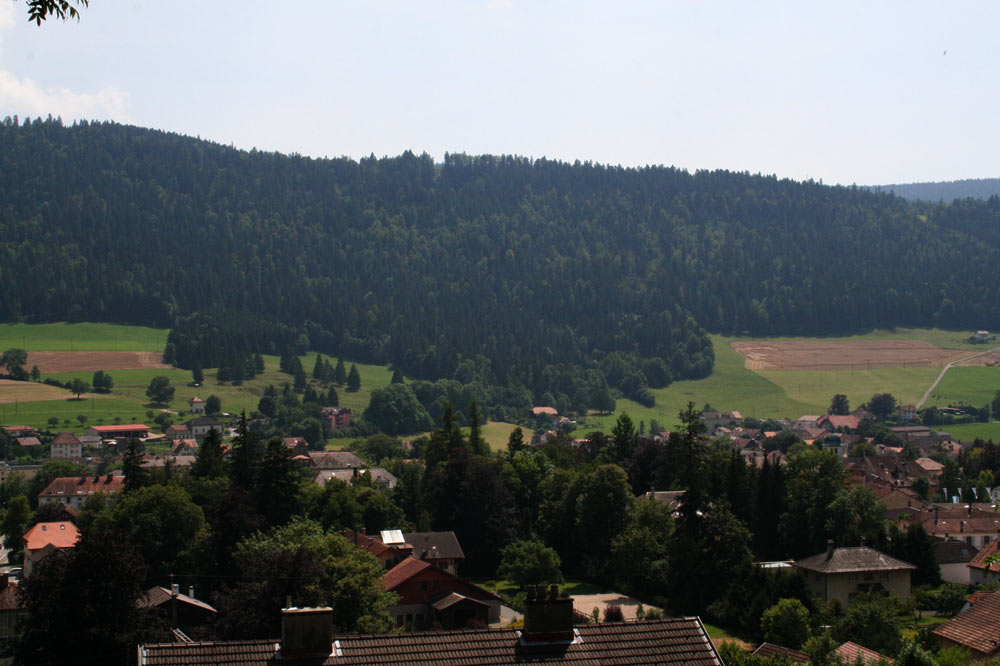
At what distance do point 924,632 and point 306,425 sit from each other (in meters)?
120

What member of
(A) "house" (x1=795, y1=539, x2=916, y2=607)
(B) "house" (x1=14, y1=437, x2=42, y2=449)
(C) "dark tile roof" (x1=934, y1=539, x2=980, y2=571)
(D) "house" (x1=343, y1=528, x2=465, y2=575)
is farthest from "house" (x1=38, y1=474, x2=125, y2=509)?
(C) "dark tile roof" (x1=934, y1=539, x2=980, y2=571)

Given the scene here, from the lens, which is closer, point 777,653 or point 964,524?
point 777,653

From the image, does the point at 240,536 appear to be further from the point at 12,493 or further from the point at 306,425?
the point at 306,425

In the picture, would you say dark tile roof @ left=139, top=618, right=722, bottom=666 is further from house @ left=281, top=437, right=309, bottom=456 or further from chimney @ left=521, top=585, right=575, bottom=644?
house @ left=281, top=437, right=309, bottom=456

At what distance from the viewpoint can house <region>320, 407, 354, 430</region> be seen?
523 ft

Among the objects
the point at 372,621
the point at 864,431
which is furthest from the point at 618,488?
the point at 864,431

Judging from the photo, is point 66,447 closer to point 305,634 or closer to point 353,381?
point 353,381

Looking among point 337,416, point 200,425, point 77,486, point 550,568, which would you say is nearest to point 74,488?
point 77,486

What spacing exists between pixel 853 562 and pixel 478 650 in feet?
140

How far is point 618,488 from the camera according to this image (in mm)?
66438

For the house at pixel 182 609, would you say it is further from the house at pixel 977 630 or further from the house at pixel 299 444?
the house at pixel 299 444

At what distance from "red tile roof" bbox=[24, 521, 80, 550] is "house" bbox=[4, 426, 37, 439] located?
70.0m

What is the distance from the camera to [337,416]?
162m

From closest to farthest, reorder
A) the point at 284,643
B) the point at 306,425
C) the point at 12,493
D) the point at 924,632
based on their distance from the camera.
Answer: the point at 284,643 < the point at 924,632 < the point at 12,493 < the point at 306,425
